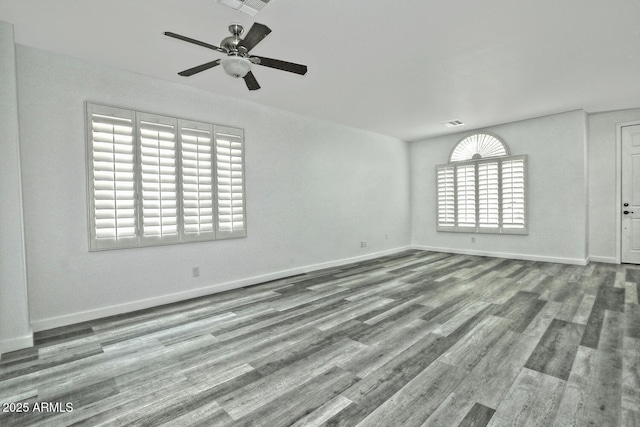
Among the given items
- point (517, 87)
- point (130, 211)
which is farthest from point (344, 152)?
point (130, 211)

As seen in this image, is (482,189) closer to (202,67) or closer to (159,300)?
(202,67)

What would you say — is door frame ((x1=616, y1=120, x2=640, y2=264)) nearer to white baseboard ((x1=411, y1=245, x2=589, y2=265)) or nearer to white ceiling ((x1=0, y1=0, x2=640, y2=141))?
white baseboard ((x1=411, y1=245, x2=589, y2=265))

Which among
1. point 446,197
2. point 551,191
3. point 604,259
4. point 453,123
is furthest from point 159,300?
point 604,259

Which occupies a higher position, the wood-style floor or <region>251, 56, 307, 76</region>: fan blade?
<region>251, 56, 307, 76</region>: fan blade

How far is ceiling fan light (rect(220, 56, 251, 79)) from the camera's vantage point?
7.78ft

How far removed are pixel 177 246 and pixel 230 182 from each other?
1138 mm

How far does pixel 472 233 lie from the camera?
687 cm

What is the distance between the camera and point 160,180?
3.71 meters

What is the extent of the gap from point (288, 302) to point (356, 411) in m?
2.09

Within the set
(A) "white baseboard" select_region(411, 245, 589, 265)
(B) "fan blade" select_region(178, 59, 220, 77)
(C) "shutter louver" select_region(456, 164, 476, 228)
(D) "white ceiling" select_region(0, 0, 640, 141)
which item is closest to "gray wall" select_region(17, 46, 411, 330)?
(D) "white ceiling" select_region(0, 0, 640, 141)

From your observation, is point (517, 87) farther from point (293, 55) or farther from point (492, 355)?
point (492, 355)

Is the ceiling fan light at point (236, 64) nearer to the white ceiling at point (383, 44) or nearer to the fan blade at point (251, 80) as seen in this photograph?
the fan blade at point (251, 80)

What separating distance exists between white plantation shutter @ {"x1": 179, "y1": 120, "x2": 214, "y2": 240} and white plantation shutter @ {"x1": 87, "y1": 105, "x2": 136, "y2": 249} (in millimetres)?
594

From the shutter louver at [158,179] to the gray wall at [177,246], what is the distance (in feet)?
0.67
